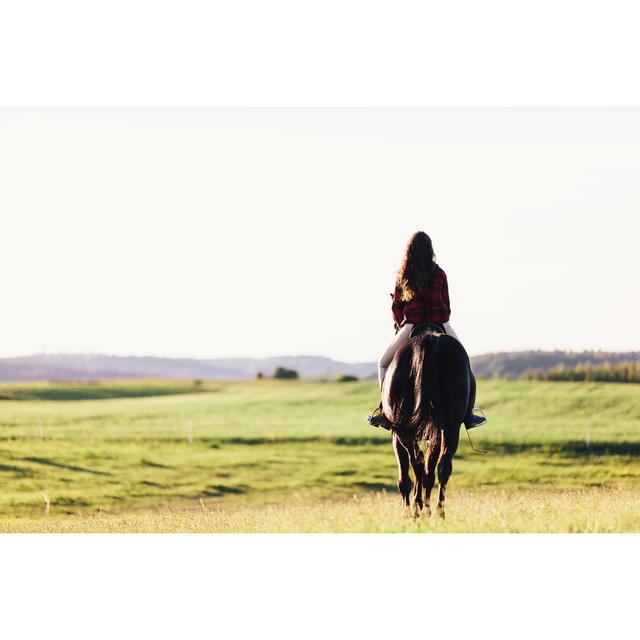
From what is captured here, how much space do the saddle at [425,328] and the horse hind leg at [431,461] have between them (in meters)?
1.29

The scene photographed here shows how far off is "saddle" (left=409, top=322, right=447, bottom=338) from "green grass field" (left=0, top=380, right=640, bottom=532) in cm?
240

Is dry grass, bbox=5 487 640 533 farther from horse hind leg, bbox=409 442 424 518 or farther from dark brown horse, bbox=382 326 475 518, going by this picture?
dark brown horse, bbox=382 326 475 518

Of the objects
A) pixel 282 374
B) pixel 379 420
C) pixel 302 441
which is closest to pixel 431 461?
pixel 379 420

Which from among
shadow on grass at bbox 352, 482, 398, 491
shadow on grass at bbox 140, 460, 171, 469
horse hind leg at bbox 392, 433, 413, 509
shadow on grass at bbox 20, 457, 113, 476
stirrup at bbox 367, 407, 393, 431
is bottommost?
shadow on grass at bbox 352, 482, 398, 491

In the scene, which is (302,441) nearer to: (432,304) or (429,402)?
(432,304)

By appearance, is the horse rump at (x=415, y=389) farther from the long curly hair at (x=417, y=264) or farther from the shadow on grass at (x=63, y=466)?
the shadow on grass at (x=63, y=466)

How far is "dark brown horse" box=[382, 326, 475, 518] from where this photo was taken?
11.3m

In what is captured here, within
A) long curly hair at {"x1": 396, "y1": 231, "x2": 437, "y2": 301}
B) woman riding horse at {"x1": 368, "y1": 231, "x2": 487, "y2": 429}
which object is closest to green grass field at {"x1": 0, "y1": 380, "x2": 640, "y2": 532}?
woman riding horse at {"x1": 368, "y1": 231, "x2": 487, "y2": 429}

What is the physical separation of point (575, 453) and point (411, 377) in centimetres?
1595

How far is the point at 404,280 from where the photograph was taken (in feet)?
38.2

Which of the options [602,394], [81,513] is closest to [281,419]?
[602,394]

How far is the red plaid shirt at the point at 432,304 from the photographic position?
1164 cm

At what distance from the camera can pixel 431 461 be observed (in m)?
11.4

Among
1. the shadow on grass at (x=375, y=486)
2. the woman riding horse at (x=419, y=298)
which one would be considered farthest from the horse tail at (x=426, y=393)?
the shadow on grass at (x=375, y=486)
